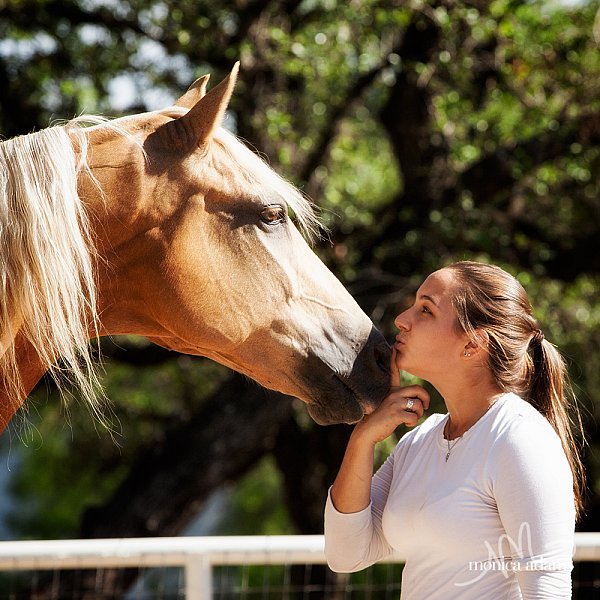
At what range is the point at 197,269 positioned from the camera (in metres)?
2.09

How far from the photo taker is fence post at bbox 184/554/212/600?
2539 millimetres

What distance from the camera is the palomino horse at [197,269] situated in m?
2.01

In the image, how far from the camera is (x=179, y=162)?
2.10 meters

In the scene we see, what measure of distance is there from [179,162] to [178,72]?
4593mm

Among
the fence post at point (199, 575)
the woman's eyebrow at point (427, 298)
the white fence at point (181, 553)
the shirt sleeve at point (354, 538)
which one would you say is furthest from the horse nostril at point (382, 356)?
the fence post at point (199, 575)

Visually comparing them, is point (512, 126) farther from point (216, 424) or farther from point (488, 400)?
point (488, 400)

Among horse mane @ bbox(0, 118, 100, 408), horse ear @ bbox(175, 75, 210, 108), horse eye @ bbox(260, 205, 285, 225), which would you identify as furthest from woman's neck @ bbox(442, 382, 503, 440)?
horse ear @ bbox(175, 75, 210, 108)

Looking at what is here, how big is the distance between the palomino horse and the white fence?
0.63m

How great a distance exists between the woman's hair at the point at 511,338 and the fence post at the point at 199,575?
1.22 metres

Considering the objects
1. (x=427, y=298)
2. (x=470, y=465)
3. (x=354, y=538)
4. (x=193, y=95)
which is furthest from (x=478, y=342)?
(x=193, y=95)

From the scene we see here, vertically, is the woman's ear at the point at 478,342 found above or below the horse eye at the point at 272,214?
below

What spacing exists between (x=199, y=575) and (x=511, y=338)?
1.34m

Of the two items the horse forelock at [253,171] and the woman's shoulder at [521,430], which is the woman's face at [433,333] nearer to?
the woman's shoulder at [521,430]

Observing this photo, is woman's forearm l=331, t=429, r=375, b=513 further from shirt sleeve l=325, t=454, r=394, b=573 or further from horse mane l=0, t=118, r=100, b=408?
horse mane l=0, t=118, r=100, b=408
